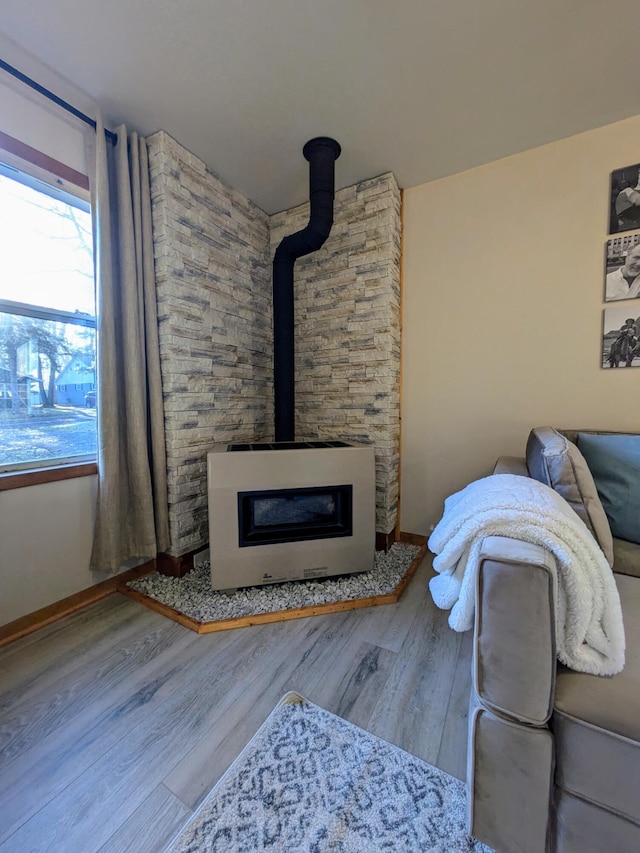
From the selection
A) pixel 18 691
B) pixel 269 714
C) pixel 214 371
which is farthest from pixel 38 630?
pixel 214 371

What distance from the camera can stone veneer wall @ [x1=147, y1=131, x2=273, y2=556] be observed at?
1.90 meters

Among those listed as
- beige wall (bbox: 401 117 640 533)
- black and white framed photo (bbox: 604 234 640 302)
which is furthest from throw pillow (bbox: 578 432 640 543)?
black and white framed photo (bbox: 604 234 640 302)

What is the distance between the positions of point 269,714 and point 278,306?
2.14 metres

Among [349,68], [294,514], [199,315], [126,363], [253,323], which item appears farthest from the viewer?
[253,323]

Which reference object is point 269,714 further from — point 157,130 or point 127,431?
point 157,130

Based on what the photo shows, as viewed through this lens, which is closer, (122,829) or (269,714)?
(122,829)

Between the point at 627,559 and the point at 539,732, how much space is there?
35.3 inches

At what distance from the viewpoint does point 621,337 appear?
1.83m

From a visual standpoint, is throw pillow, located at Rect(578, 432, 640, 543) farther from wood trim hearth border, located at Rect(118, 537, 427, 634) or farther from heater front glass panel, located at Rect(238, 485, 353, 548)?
heater front glass panel, located at Rect(238, 485, 353, 548)

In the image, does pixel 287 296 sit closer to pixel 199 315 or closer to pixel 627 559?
pixel 199 315

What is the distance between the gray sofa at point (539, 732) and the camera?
679 mm

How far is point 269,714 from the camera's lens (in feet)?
3.80

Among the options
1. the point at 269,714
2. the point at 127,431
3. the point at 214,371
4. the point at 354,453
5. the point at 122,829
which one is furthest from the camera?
the point at 214,371

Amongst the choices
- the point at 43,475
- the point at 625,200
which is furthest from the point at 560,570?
the point at 625,200
